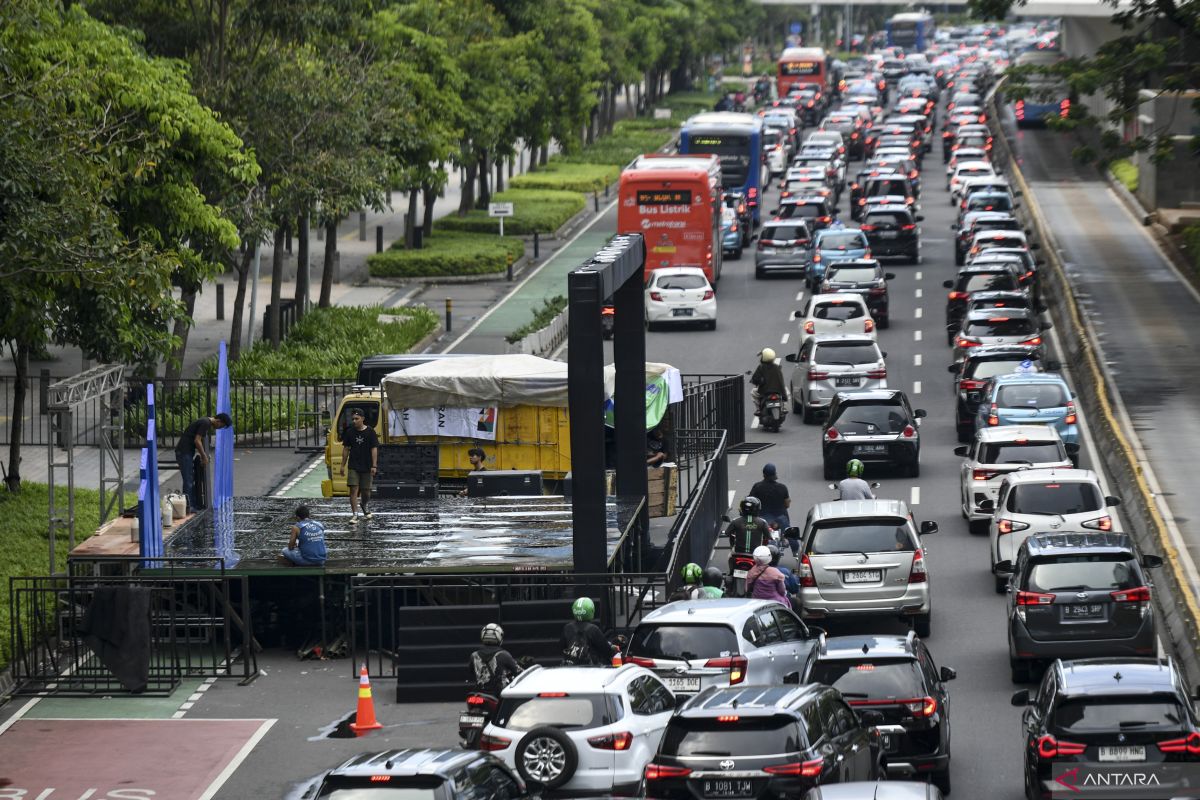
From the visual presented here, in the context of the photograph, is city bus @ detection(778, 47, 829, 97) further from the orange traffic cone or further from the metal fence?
the orange traffic cone

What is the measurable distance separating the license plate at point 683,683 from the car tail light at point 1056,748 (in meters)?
3.93

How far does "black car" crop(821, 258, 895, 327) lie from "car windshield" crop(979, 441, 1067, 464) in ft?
63.6

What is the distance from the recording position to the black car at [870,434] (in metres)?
34.3

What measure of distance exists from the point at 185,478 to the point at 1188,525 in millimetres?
12892

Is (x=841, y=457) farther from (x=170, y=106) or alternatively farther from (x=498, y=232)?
(x=498, y=232)

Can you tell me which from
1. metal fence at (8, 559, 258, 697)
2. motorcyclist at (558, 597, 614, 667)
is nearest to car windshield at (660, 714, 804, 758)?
motorcyclist at (558, 597, 614, 667)

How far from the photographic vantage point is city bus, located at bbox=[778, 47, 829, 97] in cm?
12488

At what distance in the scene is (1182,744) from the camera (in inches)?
645

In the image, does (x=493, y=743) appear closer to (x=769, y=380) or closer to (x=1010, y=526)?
(x=1010, y=526)

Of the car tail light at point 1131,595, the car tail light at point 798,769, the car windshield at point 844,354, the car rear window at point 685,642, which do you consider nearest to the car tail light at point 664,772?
the car tail light at point 798,769

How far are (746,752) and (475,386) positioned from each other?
52.3 feet

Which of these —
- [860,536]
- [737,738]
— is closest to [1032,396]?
[860,536]

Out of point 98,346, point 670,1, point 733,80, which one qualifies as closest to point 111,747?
point 98,346

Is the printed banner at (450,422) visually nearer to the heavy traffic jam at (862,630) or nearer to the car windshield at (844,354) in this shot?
the heavy traffic jam at (862,630)
